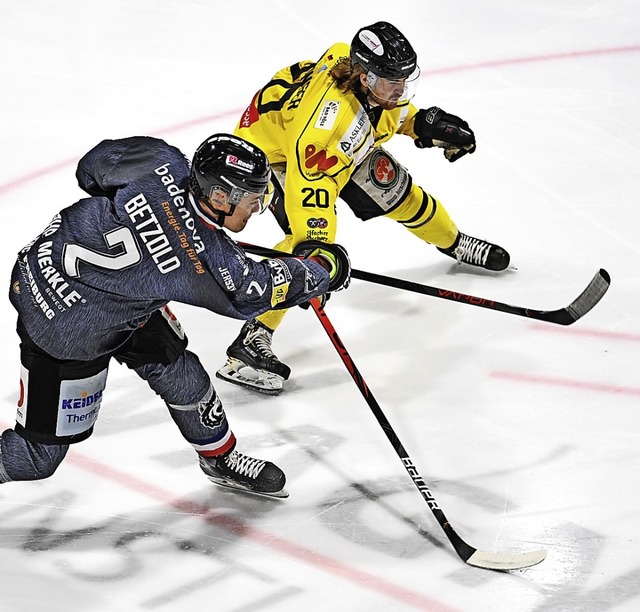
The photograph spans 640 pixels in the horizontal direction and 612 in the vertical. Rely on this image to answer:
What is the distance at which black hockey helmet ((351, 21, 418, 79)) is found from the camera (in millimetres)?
3410

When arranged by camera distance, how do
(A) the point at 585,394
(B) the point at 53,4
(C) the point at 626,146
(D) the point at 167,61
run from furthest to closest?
(B) the point at 53,4
(D) the point at 167,61
(C) the point at 626,146
(A) the point at 585,394

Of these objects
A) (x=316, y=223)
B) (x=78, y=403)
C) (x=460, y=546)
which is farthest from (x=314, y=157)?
(x=460, y=546)

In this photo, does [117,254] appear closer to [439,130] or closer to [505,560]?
[505,560]

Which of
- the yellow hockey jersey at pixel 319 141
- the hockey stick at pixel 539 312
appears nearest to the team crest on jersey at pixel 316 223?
the yellow hockey jersey at pixel 319 141

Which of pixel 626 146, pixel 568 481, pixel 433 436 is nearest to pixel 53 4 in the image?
pixel 626 146

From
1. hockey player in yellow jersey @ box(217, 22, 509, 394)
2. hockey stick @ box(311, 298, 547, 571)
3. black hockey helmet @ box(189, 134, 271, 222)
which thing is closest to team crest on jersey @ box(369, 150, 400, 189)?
hockey player in yellow jersey @ box(217, 22, 509, 394)

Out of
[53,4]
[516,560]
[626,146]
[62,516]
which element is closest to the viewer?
[516,560]

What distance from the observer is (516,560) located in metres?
2.89

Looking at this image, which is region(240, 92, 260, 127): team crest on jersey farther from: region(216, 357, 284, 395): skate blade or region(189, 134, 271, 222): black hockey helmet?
region(189, 134, 271, 222): black hockey helmet

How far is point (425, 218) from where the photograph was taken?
13.9 feet

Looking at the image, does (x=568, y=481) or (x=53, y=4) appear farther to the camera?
(x=53, y=4)

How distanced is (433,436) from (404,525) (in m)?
0.46

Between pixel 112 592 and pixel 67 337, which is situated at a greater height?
pixel 67 337

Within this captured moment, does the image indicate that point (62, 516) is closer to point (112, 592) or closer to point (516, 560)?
point (112, 592)
